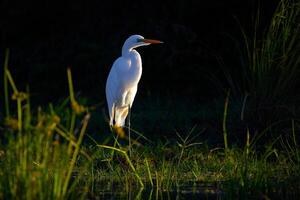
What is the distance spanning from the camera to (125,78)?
266 inches

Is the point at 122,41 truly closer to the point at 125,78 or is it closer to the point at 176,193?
the point at 125,78

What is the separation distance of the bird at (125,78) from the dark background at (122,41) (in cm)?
138

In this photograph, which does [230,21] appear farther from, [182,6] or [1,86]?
[1,86]

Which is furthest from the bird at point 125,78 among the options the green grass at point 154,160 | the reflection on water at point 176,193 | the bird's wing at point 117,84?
the reflection on water at point 176,193

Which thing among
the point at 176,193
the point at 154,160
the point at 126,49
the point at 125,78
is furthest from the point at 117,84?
the point at 176,193

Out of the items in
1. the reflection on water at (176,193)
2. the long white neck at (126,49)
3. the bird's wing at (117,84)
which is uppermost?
the long white neck at (126,49)

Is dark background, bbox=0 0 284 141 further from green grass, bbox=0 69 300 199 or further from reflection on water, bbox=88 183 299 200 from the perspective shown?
→ reflection on water, bbox=88 183 299 200

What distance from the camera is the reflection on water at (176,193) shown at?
3.89m

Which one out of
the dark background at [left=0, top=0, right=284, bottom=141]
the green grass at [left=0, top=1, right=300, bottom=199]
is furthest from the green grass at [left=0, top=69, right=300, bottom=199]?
the dark background at [left=0, top=0, right=284, bottom=141]

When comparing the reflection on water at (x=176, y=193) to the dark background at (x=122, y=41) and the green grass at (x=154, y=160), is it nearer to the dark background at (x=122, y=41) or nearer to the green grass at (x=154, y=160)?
the green grass at (x=154, y=160)

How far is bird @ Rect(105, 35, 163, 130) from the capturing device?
657cm

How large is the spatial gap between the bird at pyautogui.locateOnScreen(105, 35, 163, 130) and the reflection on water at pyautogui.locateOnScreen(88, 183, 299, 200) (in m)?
2.17

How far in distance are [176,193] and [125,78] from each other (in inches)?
105

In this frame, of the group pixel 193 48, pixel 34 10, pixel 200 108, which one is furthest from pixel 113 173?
pixel 34 10
